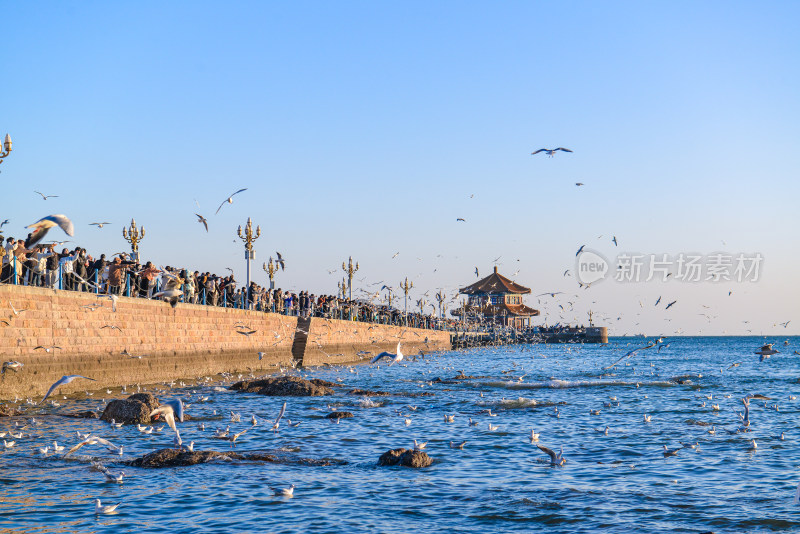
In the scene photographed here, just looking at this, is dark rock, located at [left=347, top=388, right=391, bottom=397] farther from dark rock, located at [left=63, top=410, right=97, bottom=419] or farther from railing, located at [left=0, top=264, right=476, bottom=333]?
dark rock, located at [left=63, top=410, right=97, bottom=419]

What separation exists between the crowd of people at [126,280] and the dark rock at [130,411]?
2.41 m

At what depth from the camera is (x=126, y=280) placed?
23.6m

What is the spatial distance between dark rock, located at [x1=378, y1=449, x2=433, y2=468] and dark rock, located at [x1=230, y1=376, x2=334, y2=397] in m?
11.8

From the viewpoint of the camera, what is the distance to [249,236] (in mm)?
37812

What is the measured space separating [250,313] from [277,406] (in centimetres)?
1438

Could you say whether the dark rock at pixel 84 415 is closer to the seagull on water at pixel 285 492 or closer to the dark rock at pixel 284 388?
the dark rock at pixel 284 388

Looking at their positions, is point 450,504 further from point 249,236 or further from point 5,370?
point 249,236

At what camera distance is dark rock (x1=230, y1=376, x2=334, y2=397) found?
2339 cm

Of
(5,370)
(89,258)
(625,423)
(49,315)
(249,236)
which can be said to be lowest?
(625,423)

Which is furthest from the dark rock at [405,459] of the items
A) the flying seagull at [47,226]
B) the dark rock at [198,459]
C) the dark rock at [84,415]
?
the dark rock at [84,415]

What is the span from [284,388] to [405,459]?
12.6 m

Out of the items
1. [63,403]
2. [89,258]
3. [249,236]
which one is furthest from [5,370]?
[249,236]

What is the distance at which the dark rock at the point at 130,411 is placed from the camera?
1497 cm

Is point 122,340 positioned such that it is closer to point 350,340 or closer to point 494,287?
point 350,340
